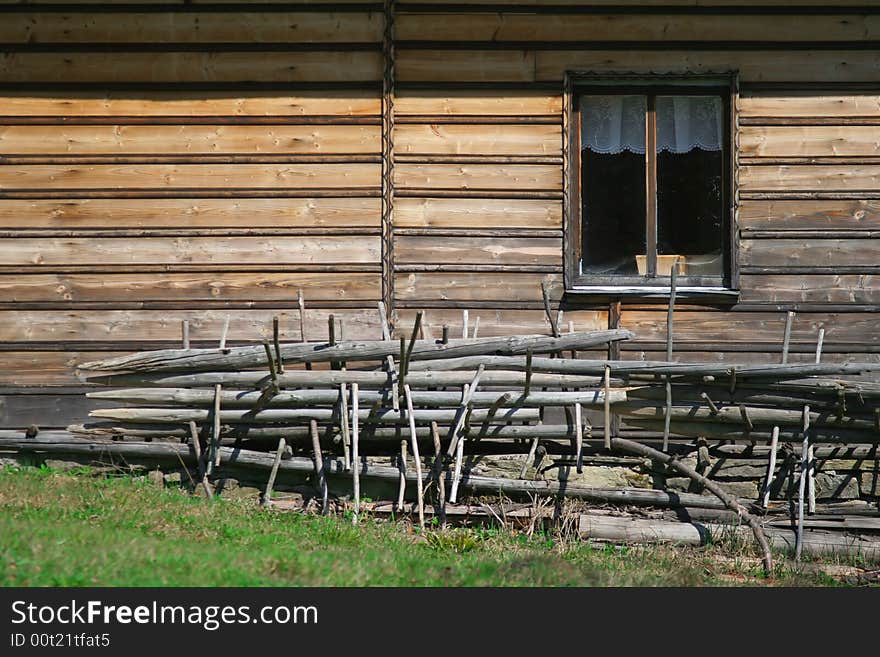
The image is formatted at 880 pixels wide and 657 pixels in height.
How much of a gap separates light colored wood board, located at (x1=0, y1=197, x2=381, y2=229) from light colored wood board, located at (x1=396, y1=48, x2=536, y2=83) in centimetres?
127

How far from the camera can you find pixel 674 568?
6.22 meters

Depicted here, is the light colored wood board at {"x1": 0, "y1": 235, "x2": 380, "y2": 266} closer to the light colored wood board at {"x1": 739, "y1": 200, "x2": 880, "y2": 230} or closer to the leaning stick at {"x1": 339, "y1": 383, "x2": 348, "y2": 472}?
the leaning stick at {"x1": 339, "y1": 383, "x2": 348, "y2": 472}

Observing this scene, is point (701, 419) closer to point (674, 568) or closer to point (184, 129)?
point (674, 568)

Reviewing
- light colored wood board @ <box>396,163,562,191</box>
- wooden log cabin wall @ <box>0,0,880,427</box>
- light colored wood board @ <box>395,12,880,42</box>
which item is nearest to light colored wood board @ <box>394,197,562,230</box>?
wooden log cabin wall @ <box>0,0,880,427</box>

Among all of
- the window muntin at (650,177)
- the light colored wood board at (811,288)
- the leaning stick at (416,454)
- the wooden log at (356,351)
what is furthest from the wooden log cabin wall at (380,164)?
the leaning stick at (416,454)

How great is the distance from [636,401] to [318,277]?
2901 millimetres

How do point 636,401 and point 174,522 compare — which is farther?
point 636,401

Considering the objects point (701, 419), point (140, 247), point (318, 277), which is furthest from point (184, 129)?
point (701, 419)

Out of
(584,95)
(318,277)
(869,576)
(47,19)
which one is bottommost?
(869,576)

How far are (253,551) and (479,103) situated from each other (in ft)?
14.5

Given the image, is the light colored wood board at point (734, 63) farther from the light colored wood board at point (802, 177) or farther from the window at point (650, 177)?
the light colored wood board at point (802, 177)

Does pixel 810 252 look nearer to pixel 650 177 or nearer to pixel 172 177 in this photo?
pixel 650 177

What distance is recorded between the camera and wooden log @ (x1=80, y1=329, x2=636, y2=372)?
280 inches

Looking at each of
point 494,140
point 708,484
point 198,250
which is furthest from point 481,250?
point 708,484
